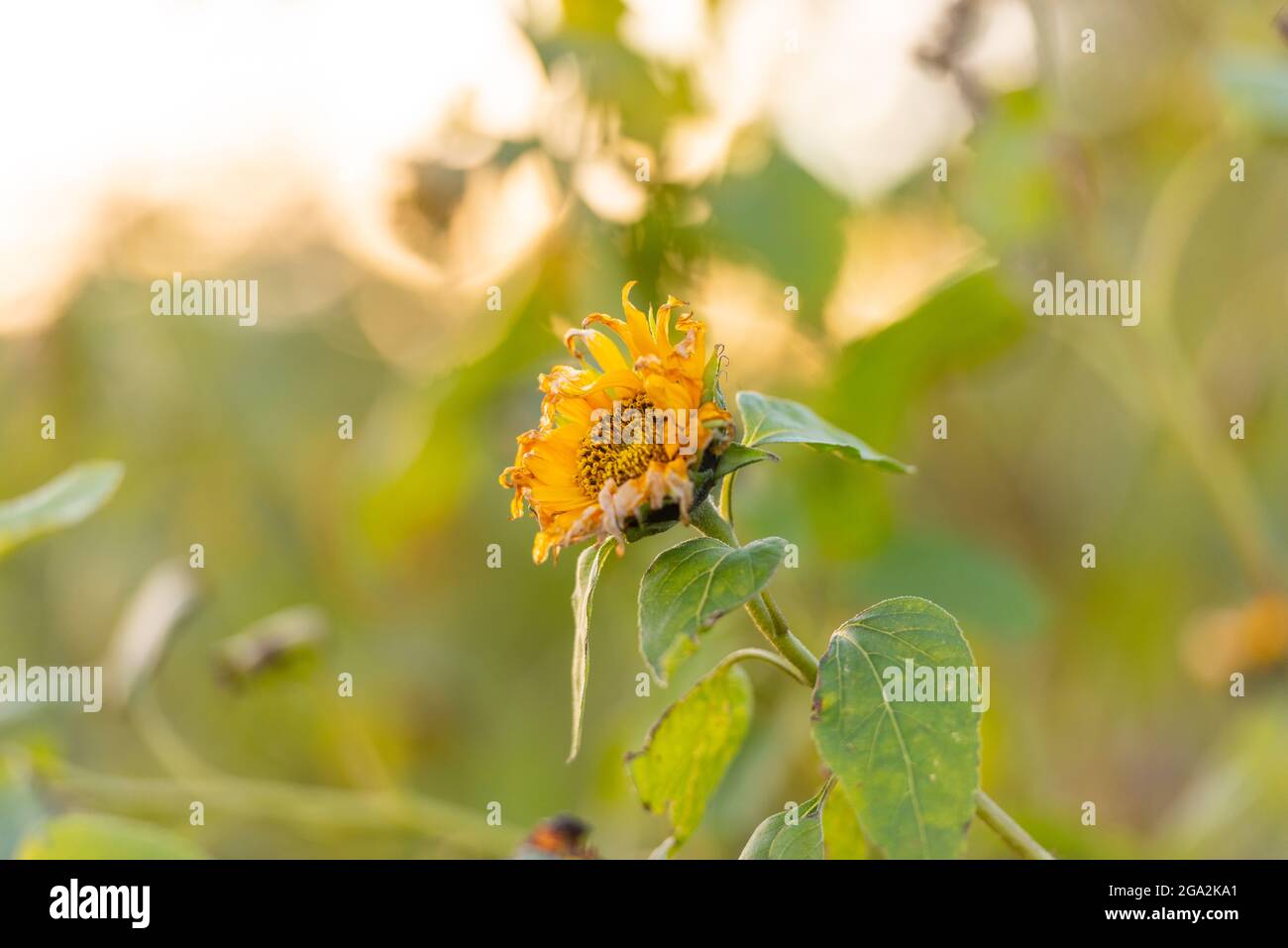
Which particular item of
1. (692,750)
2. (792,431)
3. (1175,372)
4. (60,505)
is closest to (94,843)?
(60,505)

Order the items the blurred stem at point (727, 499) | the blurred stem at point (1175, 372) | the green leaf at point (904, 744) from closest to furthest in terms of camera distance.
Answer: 1. the green leaf at point (904, 744)
2. the blurred stem at point (727, 499)
3. the blurred stem at point (1175, 372)

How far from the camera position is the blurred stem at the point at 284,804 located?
917 mm

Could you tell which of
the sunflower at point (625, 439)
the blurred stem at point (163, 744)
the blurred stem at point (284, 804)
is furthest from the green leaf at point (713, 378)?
the blurred stem at point (163, 744)

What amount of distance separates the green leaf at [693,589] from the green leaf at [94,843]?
409mm

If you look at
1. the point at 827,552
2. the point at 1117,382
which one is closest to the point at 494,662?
the point at 827,552

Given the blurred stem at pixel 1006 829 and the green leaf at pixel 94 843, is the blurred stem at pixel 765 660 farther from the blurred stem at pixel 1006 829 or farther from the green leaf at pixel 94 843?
the green leaf at pixel 94 843

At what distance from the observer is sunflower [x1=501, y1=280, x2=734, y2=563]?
1.70 ft

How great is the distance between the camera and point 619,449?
0.55m

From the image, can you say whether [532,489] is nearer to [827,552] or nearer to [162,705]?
[827,552]

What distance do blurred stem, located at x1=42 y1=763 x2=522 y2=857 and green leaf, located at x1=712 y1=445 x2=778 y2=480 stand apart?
49cm

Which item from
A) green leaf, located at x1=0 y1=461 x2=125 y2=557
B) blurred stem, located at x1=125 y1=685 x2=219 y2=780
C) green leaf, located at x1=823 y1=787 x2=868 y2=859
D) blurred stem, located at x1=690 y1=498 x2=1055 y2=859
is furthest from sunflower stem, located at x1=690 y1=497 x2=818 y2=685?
blurred stem, located at x1=125 y1=685 x2=219 y2=780
